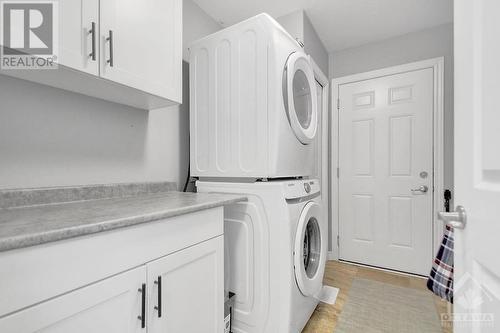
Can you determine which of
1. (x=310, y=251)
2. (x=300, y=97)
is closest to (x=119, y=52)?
(x=300, y=97)

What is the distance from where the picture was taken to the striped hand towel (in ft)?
2.56

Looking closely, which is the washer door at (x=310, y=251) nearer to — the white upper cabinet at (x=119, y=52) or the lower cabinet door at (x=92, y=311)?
the lower cabinet door at (x=92, y=311)

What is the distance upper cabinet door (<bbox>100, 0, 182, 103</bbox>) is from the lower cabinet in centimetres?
81

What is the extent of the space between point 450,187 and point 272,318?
2208mm

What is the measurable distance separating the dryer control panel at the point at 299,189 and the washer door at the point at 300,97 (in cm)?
28

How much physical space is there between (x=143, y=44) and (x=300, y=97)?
1008 mm

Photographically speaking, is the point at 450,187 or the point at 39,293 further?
the point at 450,187

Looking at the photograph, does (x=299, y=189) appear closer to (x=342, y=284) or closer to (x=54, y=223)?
(x=54, y=223)

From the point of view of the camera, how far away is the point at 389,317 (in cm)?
173

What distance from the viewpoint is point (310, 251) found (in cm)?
172
